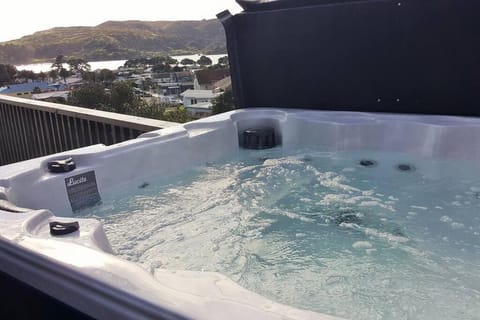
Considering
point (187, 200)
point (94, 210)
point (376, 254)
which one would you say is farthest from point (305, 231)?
point (94, 210)

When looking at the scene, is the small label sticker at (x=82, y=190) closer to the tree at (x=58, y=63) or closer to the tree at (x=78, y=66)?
the tree at (x=58, y=63)

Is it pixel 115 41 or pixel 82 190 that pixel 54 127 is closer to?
pixel 82 190

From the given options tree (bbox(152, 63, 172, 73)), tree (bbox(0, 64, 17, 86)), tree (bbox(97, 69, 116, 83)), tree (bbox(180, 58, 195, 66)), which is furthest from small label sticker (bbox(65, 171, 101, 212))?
tree (bbox(180, 58, 195, 66))

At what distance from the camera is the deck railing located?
290cm

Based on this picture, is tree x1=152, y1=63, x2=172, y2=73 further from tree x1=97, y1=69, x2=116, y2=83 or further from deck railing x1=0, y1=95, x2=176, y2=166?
deck railing x1=0, y1=95, x2=176, y2=166

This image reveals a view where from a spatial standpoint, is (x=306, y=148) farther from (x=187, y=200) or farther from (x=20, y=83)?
(x=20, y=83)

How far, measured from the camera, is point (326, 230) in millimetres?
1620

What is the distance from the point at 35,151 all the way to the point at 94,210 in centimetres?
247

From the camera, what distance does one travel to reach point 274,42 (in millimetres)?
2986

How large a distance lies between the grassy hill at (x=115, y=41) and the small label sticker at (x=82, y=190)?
75.7 feet

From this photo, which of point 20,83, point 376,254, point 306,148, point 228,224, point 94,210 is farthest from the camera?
point 20,83

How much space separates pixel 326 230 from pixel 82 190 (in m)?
1.15

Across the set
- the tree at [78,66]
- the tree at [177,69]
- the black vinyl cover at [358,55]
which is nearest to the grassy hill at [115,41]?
the tree at [78,66]

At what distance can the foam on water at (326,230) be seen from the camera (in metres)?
1.19
